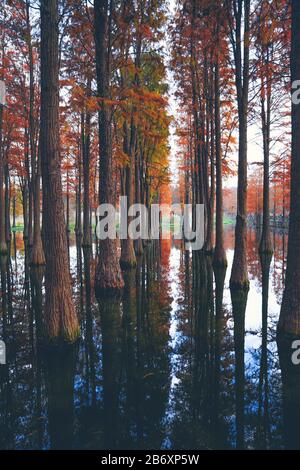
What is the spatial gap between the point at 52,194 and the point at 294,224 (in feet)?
16.9

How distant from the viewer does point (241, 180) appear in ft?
33.7

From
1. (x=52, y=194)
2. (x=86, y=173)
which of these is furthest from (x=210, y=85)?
(x=52, y=194)

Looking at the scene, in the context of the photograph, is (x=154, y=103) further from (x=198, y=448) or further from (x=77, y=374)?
(x=198, y=448)

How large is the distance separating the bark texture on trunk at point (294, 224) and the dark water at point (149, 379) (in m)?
0.74

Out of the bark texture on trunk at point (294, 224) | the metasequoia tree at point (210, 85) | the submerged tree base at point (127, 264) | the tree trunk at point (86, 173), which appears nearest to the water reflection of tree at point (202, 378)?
the bark texture on trunk at point (294, 224)

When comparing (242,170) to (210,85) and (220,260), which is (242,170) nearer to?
(220,260)

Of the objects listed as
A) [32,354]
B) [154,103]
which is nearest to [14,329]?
[32,354]

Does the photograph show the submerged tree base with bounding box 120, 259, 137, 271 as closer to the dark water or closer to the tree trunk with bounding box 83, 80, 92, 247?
the dark water

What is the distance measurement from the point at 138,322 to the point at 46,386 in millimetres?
3194

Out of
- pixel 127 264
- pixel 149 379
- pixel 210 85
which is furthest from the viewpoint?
pixel 210 85

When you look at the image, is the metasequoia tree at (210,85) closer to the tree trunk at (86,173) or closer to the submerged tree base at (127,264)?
the submerged tree base at (127,264)

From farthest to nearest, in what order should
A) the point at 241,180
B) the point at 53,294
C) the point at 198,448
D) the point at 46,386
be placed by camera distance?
the point at 241,180, the point at 53,294, the point at 46,386, the point at 198,448

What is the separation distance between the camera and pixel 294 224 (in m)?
6.15

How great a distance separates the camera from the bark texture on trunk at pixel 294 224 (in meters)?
5.98
